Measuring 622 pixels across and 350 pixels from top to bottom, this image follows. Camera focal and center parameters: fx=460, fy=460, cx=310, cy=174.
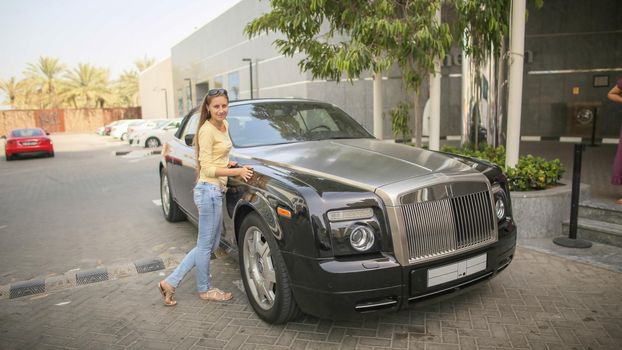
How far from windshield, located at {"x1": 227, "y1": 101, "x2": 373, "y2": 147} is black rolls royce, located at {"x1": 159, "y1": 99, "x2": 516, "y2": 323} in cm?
54

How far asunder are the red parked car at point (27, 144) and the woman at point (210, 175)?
18556 millimetres

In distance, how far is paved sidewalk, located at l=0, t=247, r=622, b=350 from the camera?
3287mm

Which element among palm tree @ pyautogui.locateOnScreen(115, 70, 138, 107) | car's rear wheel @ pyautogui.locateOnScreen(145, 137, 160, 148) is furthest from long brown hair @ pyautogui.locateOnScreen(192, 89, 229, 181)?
palm tree @ pyautogui.locateOnScreen(115, 70, 138, 107)

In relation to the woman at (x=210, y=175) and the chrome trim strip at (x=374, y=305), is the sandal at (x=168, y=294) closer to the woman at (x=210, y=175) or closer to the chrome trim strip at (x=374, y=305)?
the woman at (x=210, y=175)

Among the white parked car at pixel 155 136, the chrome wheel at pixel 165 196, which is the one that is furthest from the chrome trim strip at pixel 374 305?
the white parked car at pixel 155 136

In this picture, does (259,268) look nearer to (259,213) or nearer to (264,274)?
(264,274)

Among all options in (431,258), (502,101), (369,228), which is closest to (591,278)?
(431,258)

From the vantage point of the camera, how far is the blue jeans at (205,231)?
150 inches

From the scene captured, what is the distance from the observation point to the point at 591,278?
4324 mm

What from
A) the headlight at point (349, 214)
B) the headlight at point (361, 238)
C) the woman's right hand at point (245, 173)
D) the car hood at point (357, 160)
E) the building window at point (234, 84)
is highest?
the building window at point (234, 84)

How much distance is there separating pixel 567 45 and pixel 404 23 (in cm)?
1176

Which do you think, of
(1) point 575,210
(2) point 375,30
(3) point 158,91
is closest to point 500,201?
(1) point 575,210

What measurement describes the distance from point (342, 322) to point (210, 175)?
61.5 inches

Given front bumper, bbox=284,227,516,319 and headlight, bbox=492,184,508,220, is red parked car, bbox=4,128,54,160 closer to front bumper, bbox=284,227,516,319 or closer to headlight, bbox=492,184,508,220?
front bumper, bbox=284,227,516,319
